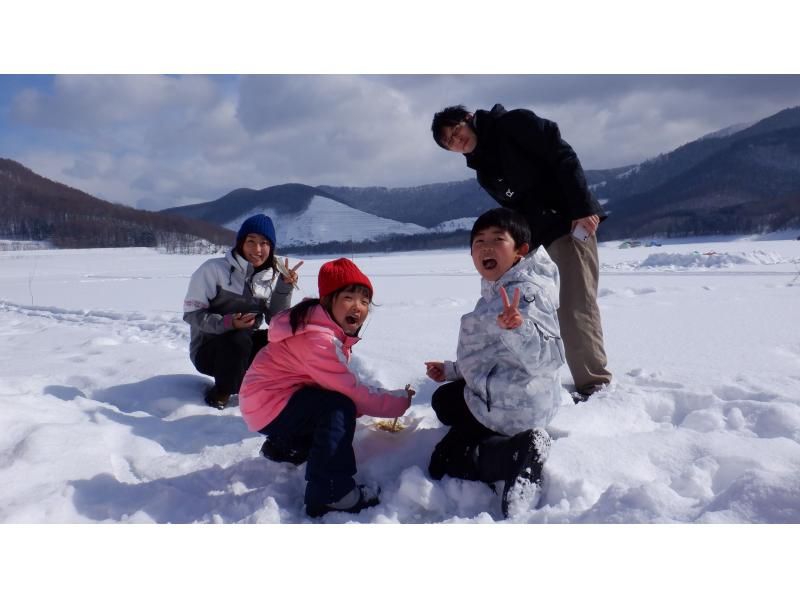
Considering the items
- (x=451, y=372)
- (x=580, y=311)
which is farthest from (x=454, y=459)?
(x=580, y=311)

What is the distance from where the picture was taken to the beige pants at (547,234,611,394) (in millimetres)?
2902

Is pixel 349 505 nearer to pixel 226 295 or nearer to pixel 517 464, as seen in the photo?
pixel 517 464

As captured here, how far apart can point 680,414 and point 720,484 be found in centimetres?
84

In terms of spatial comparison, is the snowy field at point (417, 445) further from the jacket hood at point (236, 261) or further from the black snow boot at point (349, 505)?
the jacket hood at point (236, 261)

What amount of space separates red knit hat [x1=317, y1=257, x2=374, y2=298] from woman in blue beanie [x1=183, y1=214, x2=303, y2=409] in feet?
3.80

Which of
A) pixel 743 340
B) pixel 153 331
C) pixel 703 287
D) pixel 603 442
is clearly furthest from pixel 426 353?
pixel 703 287

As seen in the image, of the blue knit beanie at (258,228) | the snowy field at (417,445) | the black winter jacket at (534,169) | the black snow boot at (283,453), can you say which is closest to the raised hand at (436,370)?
the snowy field at (417,445)

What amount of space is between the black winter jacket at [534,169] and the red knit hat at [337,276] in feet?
3.55

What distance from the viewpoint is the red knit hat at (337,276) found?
2176 millimetres

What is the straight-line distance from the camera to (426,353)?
13.9 feet

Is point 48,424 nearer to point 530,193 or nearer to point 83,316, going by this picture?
point 530,193

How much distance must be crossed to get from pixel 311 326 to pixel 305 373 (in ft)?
0.68

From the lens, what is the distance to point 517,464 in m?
1.92

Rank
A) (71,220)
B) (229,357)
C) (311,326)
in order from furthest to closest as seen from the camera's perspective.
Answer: (71,220) → (229,357) → (311,326)
